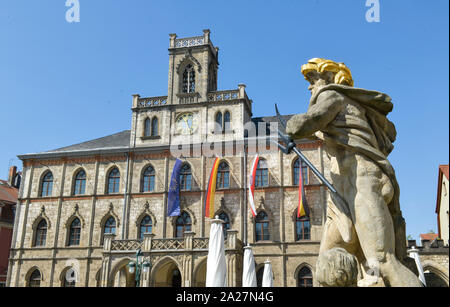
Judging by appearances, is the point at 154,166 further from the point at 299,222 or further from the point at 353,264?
the point at 353,264

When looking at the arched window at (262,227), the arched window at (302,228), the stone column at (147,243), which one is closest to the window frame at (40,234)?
the stone column at (147,243)

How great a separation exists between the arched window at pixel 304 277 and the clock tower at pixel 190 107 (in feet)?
29.5

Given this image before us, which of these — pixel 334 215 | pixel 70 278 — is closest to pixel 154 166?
pixel 70 278

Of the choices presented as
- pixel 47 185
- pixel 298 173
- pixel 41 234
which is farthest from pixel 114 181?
pixel 298 173

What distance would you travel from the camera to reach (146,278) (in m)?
22.2

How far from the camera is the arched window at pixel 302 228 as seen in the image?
24.8 meters

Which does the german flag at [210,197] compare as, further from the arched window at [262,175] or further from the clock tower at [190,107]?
the clock tower at [190,107]

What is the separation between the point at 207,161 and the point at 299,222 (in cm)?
675

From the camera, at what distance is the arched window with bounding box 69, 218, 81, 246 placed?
27.5m

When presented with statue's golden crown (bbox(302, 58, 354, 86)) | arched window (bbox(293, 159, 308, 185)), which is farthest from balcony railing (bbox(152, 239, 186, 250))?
statue's golden crown (bbox(302, 58, 354, 86))

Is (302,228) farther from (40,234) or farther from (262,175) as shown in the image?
(40,234)

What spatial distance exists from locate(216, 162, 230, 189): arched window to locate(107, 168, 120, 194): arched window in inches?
264
